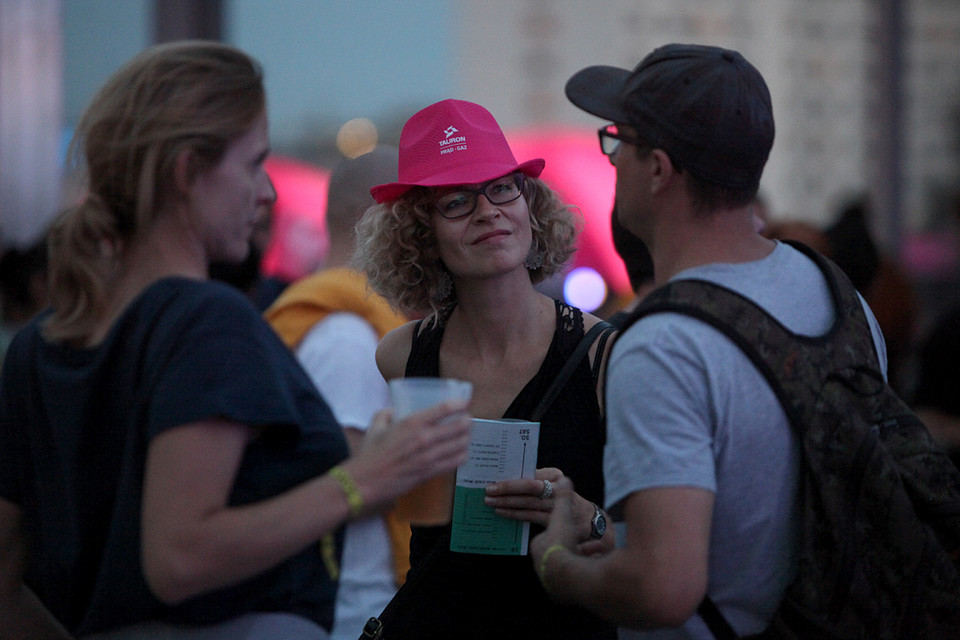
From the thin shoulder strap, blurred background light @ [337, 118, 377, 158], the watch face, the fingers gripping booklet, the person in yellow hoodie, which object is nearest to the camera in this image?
the fingers gripping booklet

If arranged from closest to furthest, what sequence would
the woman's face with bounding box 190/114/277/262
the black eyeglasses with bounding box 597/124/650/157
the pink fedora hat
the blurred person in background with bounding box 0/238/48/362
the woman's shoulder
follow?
the woman's face with bounding box 190/114/277/262
the black eyeglasses with bounding box 597/124/650/157
the pink fedora hat
the woman's shoulder
the blurred person in background with bounding box 0/238/48/362

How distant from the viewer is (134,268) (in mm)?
1493

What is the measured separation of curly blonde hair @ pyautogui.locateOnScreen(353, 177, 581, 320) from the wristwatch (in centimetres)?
75

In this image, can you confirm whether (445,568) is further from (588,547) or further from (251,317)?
(251,317)

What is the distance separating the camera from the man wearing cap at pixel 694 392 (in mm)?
1375

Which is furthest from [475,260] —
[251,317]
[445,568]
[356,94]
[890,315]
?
[356,94]

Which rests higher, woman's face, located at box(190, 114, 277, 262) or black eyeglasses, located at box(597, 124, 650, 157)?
black eyeglasses, located at box(597, 124, 650, 157)

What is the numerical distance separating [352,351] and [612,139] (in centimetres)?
139

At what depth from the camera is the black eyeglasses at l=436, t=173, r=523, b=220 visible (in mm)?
2275

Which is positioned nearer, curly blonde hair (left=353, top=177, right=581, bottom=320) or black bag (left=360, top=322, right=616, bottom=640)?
black bag (left=360, top=322, right=616, bottom=640)

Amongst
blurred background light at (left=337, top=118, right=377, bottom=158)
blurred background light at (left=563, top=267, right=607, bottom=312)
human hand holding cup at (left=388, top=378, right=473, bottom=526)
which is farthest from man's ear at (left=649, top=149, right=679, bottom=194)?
blurred background light at (left=337, top=118, right=377, bottom=158)

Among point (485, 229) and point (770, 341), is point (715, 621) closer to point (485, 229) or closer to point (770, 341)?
point (770, 341)

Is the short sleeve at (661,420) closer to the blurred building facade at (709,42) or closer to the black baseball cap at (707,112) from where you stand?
the black baseball cap at (707,112)

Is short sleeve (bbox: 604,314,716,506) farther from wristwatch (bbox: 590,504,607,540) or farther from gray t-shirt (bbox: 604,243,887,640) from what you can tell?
wristwatch (bbox: 590,504,607,540)
